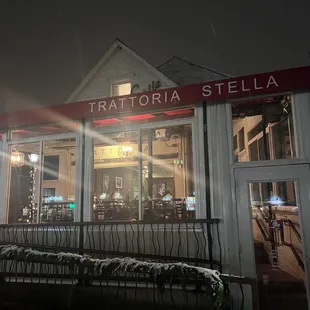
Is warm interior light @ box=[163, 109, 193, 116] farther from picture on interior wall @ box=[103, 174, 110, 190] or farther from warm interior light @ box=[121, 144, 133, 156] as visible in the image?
picture on interior wall @ box=[103, 174, 110, 190]

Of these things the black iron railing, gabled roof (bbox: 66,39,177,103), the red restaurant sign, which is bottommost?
the black iron railing

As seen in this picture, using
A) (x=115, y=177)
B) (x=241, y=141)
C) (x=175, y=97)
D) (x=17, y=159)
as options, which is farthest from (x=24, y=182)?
(x=241, y=141)

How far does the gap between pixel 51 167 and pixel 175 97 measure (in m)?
4.12

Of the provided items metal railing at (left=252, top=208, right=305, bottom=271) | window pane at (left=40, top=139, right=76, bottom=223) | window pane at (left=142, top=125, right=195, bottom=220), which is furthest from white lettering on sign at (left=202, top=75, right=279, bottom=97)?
window pane at (left=40, top=139, right=76, bottom=223)

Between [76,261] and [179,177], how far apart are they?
15.4 feet

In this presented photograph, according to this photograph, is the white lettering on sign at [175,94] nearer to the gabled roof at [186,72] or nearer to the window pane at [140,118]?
the window pane at [140,118]

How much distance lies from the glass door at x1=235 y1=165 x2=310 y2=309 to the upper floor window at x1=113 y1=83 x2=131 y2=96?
4571 mm

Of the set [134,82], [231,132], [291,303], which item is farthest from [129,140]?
[291,303]

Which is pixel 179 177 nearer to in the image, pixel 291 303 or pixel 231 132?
pixel 231 132

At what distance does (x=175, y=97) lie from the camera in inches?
219

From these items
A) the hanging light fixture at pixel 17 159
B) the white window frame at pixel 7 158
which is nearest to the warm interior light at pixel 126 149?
the white window frame at pixel 7 158

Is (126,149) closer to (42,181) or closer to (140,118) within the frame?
(140,118)

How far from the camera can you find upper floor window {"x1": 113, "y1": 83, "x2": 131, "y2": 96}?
28.4ft

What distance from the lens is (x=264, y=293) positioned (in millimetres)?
5141
